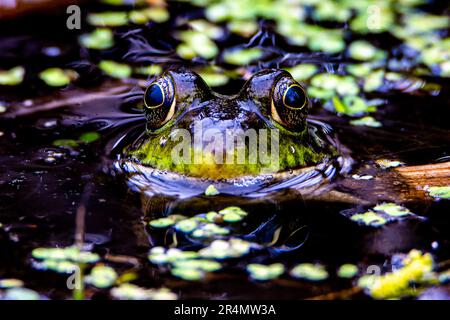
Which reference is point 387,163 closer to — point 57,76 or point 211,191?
point 211,191

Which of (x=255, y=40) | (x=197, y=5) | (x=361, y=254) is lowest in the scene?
(x=361, y=254)

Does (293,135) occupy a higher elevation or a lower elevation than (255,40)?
lower

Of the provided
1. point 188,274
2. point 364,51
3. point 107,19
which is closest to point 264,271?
point 188,274

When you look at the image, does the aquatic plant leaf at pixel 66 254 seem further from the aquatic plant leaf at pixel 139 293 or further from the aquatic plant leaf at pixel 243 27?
the aquatic plant leaf at pixel 243 27
